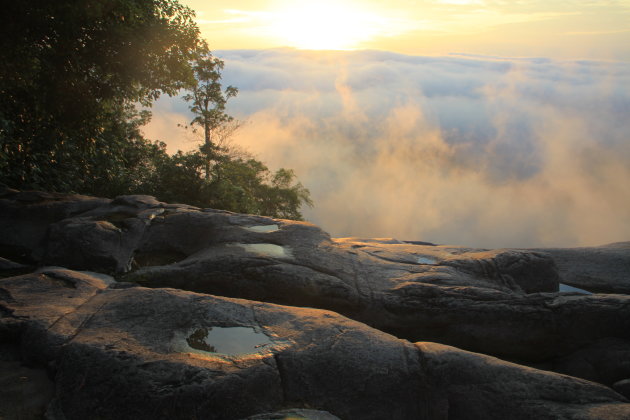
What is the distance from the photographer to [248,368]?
8.53 m

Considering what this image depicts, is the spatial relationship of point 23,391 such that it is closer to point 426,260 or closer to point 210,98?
point 426,260

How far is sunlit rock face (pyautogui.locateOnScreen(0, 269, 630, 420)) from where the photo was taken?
803 centimetres

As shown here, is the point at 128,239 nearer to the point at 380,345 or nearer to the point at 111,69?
the point at 111,69

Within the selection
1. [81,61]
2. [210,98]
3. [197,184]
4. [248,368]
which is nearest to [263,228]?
[81,61]

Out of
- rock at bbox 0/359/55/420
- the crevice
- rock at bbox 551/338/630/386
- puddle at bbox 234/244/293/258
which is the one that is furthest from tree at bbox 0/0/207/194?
rock at bbox 551/338/630/386

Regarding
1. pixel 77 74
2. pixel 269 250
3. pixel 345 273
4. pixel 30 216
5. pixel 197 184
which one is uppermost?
pixel 77 74

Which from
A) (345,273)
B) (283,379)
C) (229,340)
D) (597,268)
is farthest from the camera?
(597,268)

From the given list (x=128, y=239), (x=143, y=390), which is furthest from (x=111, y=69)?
(x=143, y=390)

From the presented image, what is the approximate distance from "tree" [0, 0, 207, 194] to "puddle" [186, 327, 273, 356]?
29.9 feet

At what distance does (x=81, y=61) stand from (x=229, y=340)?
35.0 ft

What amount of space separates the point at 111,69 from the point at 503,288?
47.5 ft

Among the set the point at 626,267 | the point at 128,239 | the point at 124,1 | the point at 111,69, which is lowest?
the point at 626,267

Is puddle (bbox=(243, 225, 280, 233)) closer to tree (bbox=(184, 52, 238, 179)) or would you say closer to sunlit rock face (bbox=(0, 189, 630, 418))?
sunlit rock face (bbox=(0, 189, 630, 418))

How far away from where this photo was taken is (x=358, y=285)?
13781 mm
